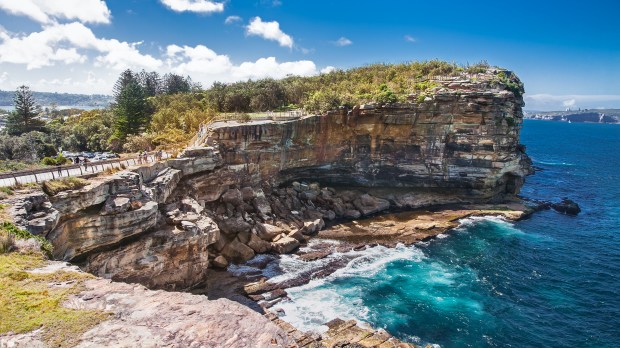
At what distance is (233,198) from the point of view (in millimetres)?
41875

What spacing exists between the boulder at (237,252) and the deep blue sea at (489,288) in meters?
3.64

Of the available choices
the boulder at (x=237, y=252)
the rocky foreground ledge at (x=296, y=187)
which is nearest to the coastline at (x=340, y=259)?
the rocky foreground ledge at (x=296, y=187)

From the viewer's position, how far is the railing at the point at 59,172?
23.8m

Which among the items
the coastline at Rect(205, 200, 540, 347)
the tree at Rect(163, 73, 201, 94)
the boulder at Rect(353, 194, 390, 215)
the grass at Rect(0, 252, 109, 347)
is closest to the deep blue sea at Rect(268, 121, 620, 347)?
the coastline at Rect(205, 200, 540, 347)

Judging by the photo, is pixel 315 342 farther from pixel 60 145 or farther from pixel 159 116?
pixel 60 145

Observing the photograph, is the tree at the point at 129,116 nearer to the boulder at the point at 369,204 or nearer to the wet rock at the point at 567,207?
the boulder at the point at 369,204

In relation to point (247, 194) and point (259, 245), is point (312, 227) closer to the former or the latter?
point (259, 245)

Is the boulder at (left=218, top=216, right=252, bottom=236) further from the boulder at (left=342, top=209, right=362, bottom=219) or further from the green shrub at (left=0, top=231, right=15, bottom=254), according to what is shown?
the green shrub at (left=0, top=231, right=15, bottom=254)

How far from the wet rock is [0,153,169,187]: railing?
53670 millimetres

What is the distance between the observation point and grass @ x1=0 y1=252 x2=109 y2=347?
33.2 ft

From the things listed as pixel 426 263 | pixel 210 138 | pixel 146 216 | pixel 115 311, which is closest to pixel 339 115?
pixel 210 138

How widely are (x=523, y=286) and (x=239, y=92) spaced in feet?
157

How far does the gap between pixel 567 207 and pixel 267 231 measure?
42116 mm

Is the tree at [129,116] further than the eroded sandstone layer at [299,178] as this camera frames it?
Yes
